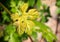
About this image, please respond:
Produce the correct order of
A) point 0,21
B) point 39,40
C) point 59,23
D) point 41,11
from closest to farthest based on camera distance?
1. point 0,21
2. point 41,11
3. point 39,40
4. point 59,23

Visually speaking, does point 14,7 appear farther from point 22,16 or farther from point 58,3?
point 58,3

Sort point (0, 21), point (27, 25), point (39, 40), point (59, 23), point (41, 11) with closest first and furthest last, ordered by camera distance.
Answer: point (27, 25) → point (0, 21) → point (41, 11) → point (39, 40) → point (59, 23)

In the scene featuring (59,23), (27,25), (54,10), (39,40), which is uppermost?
(27,25)

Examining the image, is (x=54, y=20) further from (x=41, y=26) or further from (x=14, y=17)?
(x=14, y=17)

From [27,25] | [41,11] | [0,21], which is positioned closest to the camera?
[27,25]

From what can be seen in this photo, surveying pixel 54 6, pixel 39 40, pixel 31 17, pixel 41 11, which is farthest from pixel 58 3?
pixel 31 17

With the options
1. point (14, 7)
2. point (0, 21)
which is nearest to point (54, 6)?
point (0, 21)

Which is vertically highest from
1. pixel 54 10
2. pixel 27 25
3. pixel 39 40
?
pixel 27 25

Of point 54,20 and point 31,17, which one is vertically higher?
point 31,17

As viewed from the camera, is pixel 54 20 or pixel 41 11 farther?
pixel 54 20
